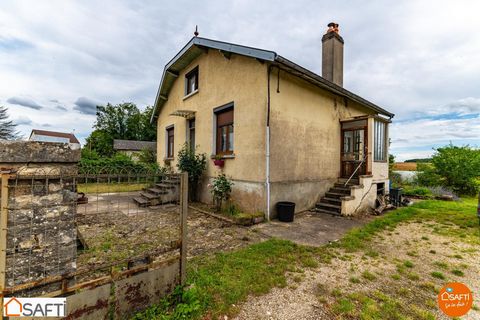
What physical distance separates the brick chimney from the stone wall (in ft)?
32.4

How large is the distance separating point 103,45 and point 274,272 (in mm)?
10321

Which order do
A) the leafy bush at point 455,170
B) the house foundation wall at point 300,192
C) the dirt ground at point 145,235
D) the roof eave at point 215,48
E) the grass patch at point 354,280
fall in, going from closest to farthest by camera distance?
1. the grass patch at point 354,280
2. the dirt ground at point 145,235
3. the roof eave at point 215,48
4. the house foundation wall at point 300,192
5. the leafy bush at point 455,170

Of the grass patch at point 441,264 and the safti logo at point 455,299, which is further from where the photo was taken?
the grass patch at point 441,264

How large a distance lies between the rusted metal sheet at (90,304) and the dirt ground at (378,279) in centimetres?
129

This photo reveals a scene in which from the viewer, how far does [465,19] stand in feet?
19.9

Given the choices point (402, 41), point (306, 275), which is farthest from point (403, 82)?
point (306, 275)

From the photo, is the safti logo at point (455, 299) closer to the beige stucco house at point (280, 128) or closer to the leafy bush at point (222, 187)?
the beige stucco house at point (280, 128)

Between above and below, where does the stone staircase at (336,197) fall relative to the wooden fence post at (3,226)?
below

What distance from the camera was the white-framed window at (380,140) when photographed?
7.87 metres

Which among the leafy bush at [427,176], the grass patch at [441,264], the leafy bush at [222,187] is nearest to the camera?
the grass patch at [441,264]

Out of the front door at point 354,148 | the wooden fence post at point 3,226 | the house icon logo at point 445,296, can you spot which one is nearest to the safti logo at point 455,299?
the house icon logo at point 445,296

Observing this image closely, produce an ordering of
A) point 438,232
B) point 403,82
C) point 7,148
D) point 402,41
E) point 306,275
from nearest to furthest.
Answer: point 7,148
point 306,275
point 438,232
point 402,41
point 403,82

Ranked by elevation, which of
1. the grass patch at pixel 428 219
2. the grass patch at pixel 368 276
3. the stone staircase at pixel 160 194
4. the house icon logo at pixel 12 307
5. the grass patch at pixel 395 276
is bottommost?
the grass patch at pixel 428 219

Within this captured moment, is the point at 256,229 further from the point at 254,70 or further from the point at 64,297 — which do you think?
the point at 254,70
